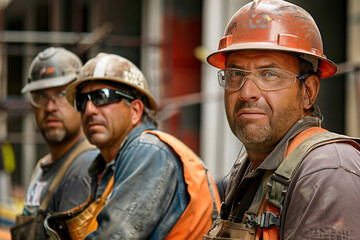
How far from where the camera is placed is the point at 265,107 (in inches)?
101

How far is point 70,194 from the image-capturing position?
4.23 m

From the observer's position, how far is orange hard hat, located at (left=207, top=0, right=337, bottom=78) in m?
2.56

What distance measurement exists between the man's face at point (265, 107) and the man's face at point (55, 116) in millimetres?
2490

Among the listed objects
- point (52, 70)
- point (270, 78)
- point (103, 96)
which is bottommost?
point (103, 96)

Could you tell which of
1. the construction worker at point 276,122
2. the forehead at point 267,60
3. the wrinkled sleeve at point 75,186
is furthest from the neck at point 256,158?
the wrinkled sleeve at point 75,186

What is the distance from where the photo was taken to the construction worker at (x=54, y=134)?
176 inches

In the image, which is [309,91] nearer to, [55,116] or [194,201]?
[194,201]

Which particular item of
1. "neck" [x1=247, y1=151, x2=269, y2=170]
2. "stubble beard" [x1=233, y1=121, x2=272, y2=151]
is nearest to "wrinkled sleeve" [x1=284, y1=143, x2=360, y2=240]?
"stubble beard" [x1=233, y1=121, x2=272, y2=151]

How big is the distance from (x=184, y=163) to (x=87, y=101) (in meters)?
0.91

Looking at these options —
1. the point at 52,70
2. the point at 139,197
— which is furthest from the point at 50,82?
the point at 139,197

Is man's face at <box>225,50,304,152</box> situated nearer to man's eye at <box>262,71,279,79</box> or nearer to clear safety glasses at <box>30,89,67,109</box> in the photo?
man's eye at <box>262,71,279,79</box>

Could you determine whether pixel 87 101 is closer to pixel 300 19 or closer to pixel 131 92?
pixel 131 92

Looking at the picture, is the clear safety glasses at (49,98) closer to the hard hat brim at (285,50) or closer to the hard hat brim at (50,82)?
the hard hat brim at (50,82)

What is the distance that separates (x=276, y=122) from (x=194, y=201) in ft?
3.92
